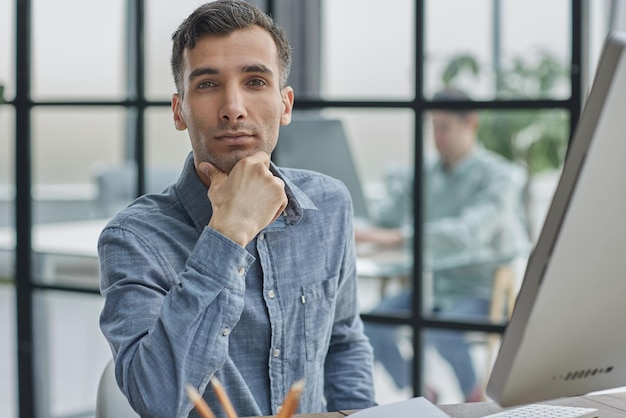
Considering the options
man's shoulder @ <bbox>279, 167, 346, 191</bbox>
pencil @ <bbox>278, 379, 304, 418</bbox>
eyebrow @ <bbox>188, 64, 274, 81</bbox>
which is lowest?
pencil @ <bbox>278, 379, 304, 418</bbox>

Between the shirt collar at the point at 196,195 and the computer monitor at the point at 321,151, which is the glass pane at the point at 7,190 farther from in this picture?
the shirt collar at the point at 196,195

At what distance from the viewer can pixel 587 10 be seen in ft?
7.95

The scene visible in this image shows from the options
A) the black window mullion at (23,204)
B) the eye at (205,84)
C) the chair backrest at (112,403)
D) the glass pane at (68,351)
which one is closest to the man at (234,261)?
the eye at (205,84)

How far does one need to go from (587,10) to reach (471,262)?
29.1 inches

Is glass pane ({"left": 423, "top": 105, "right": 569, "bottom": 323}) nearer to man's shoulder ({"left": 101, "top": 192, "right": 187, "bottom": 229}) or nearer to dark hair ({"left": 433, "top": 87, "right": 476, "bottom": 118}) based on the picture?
dark hair ({"left": 433, "top": 87, "right": 476, "bottom": 118})

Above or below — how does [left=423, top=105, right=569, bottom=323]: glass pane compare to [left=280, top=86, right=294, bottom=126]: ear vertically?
below

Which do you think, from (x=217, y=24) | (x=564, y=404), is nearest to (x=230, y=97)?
(x=217, y=24)

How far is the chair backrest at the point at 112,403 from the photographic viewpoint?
61.1 inches

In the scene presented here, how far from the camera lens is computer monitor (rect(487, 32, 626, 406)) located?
935mm

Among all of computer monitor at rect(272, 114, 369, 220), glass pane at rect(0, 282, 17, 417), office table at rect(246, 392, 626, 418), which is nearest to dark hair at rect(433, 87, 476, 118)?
computer monitor at rect(272, 114, 369, 220)

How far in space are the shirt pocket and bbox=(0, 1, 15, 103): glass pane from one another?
6.75ft

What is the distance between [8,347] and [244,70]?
2.29 meters

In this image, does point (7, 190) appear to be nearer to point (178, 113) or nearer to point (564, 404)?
point (178, 113)

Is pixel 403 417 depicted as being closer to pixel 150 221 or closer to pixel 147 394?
pixel 147 394
